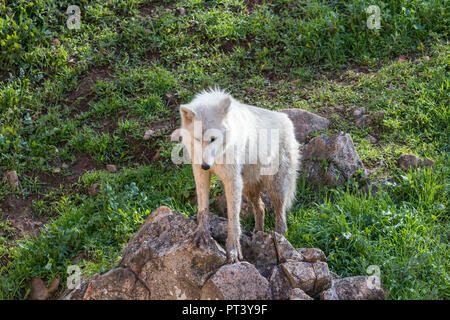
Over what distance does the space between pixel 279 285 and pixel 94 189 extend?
329cm

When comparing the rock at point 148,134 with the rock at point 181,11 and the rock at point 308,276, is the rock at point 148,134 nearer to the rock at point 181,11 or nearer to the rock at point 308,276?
the rock at point 181,11

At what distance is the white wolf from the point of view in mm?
4262

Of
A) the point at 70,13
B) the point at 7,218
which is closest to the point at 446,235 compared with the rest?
the point at 7,218

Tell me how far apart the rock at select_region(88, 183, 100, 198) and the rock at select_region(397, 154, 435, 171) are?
4246 mm

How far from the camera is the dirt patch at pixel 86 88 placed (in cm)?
798

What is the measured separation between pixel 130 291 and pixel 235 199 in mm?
1370

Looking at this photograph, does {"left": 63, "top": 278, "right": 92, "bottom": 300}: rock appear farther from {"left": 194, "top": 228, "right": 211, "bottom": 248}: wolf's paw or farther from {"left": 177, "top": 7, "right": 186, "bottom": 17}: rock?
{"left": 177, "top": 7, "right": 186, "bottom": 17}: rock

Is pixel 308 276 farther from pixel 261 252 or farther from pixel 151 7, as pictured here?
pixel 151 7

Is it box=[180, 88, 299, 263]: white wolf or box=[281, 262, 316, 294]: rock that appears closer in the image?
box=[180, 88, 299, 263]: white wolf

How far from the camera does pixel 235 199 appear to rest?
4836 millimetres

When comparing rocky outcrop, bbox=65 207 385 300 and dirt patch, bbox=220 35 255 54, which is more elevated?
dirt patch, bbox=220 35 255 54

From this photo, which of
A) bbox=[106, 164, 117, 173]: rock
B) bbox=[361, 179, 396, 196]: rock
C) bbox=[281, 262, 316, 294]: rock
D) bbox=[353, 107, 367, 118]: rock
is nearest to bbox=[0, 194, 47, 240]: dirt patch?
bbox=[106, 164, 117, 173]: rock

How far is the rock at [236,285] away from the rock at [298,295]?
210 millimetres

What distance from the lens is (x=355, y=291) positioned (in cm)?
434
